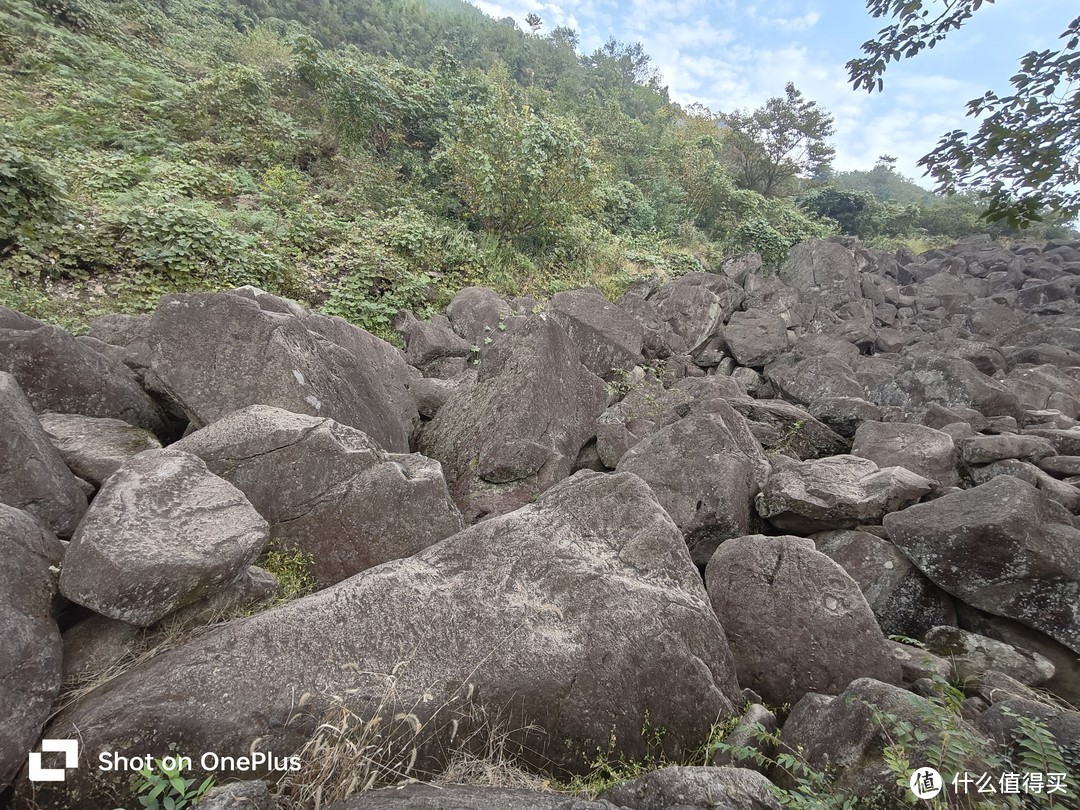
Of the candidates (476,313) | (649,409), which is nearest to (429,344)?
(476,313)

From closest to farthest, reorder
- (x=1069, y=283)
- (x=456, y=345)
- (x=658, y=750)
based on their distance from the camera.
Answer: (x=658, y=750)
(x=456, y=345)
(x=1069, y=283)

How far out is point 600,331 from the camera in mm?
9008

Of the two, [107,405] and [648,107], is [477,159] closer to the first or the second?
[107,405]

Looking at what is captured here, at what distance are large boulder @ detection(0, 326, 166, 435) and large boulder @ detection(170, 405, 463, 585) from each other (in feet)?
3.45

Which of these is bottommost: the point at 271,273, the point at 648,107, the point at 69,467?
the point at 69,467

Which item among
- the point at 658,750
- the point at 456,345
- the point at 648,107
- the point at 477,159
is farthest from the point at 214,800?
the point at 648,107

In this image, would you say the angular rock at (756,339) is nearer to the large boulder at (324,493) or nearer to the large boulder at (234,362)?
the large boulder at (234,362)

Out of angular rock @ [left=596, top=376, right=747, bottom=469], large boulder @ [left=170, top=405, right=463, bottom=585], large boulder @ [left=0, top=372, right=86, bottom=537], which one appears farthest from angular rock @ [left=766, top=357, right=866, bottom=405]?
large boulder @ [left=0, top=372, right=86, bottom=537]

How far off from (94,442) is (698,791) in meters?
4.31

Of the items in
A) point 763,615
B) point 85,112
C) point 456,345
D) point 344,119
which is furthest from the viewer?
point 344,119

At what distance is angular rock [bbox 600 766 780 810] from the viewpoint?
2.08 meters

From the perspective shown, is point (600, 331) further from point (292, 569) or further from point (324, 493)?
point (292, 569)

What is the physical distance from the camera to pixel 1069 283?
18250mm

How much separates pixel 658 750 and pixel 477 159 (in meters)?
12.5
